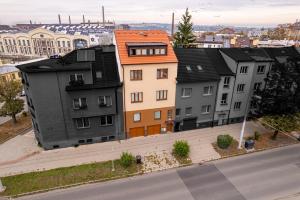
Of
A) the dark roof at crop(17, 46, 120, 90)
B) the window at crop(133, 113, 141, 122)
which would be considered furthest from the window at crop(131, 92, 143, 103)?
the dark roof at crop(17, 46, 120, 90)

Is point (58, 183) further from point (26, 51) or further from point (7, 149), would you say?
point (26, 51)

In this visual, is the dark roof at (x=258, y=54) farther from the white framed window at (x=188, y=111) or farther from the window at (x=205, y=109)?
the white framed window at (x=188, y=111)

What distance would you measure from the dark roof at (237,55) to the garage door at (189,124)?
13.1 m

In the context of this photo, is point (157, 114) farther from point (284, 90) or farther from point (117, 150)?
point (284, 90)

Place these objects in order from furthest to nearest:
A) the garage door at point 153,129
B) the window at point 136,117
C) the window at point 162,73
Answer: the garage door at point 153,129, the window at point 136,117, the window at point 162,73

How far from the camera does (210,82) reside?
37344mm

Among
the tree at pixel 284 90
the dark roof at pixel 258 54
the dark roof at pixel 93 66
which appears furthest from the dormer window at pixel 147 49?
the tree at pixel 284 90

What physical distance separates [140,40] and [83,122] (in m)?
16.0

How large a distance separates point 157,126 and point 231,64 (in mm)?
17527

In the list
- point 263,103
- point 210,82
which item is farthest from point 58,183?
point 263,103

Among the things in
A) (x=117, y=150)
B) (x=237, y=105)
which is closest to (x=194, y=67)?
(x=237, y=105)

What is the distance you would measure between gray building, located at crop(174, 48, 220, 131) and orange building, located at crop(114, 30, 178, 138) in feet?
5.65

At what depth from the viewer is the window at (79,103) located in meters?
31.8

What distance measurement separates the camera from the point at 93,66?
110 feet
